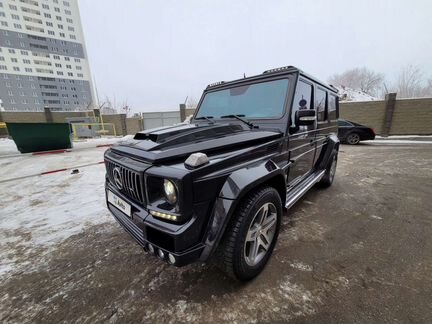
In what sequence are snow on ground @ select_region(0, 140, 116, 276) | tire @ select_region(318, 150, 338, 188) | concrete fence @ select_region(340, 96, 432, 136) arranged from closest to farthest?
snow on ground @ select_region(0, 140, 116, 276) < tire @ select_region(318, 150, 338, 188) < concrete fence @ select_region(340, 96, 432, 136)

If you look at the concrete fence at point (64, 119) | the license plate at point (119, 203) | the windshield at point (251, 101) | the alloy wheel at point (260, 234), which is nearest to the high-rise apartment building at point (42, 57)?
the concrete fence at point (64, 119)

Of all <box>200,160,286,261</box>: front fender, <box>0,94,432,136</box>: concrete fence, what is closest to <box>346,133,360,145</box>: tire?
<box>0,94,432,136</box>: concrete fence

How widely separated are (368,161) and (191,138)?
292 inches

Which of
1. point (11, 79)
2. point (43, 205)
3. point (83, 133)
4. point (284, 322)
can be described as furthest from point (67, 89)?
point (284, 322)

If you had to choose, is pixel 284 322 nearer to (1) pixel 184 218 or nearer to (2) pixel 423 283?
(1) pixel 184 218

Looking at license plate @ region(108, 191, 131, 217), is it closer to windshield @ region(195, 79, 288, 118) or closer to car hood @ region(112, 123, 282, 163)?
car hood @ region(112, 123, 282, 163)

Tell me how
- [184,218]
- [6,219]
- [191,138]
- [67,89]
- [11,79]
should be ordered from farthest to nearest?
[67,89]
[11,79]
[6,219]
[191,138]
[184,218]

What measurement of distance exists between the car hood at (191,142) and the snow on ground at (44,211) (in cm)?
176

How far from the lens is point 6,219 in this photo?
11.0 ft

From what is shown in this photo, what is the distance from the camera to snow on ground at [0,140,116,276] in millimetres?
2640

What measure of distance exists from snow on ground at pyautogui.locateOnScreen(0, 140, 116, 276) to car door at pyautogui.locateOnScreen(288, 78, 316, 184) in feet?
9.56

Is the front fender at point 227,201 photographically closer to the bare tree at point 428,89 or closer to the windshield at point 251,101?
the windshield at point 251,101

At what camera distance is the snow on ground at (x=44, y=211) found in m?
2.64

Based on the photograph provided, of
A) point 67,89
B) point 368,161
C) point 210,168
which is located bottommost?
point 368,161
